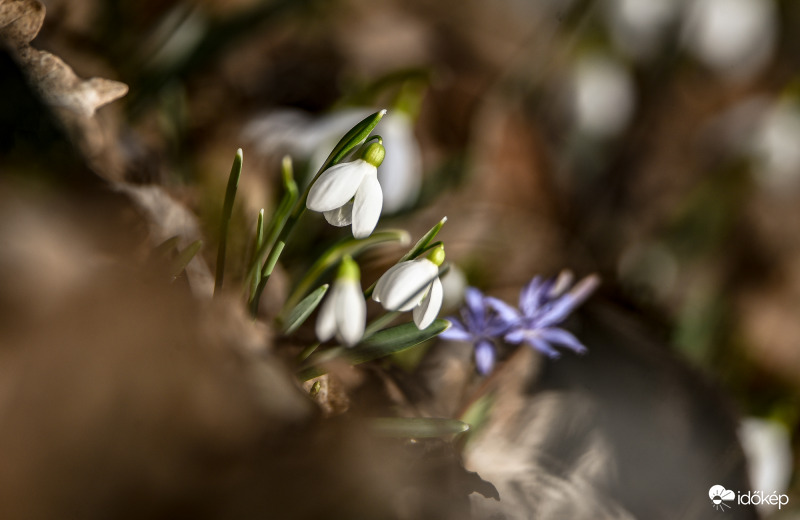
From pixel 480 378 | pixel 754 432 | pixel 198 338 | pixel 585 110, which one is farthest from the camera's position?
pixel 585 110

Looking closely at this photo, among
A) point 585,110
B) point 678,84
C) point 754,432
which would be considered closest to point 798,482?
point 754,432

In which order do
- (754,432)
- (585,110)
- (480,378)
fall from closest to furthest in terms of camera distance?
(480,378) → (754,432) → (585,110)

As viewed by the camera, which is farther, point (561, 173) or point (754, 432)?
point (561, 173)

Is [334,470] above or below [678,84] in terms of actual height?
above

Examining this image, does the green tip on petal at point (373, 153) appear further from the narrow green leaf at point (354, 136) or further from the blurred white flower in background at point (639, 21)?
the blurred white flower in background at point (639, 21)

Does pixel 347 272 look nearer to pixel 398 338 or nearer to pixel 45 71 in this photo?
pixel 398 338

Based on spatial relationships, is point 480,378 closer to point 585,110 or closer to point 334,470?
point 334,470

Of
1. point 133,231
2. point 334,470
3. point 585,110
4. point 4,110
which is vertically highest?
point 4,110

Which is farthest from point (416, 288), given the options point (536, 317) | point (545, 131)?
point (545, 131)
